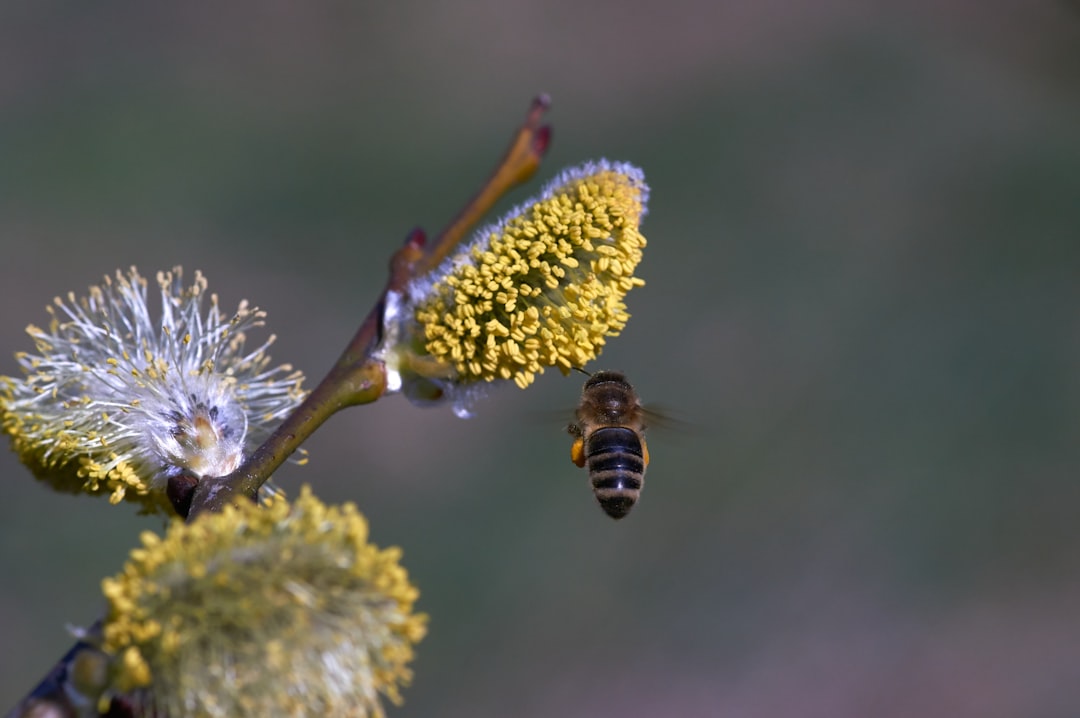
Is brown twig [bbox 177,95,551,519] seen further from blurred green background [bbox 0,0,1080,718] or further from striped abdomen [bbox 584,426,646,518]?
blurred green background [bbox 0,0,1080,718]

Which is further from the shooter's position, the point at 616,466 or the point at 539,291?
the point at 616,466

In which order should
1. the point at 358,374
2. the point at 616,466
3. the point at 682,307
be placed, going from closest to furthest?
the point at 358,374 → the point at 616,466 → the point at 682,307

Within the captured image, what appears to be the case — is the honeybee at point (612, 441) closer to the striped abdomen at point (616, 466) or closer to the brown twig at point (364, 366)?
the striped abdomen at point (616, 466)

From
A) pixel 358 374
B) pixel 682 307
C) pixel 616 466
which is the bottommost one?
pixel 358 374

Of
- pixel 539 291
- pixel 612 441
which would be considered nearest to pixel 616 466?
pixel 612 441

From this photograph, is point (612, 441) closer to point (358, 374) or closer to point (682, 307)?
point (358, 374)

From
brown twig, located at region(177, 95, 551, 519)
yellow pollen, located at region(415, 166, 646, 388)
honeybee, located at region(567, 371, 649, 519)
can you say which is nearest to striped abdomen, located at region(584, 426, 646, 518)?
honeybee, located at region(567, 371, 649, 519)
